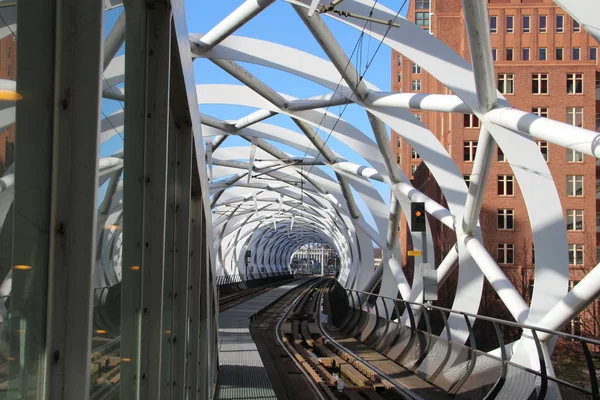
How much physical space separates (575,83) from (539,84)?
7.26 ft

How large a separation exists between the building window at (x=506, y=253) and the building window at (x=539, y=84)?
10.1 meters

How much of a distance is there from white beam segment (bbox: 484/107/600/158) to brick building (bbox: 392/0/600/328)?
30.0 meters

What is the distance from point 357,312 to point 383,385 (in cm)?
1216

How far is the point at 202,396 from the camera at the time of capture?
878 cm

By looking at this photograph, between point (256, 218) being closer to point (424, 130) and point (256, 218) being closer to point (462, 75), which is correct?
point (424, 130)

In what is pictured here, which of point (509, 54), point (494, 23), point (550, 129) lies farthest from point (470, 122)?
point (550, 129)

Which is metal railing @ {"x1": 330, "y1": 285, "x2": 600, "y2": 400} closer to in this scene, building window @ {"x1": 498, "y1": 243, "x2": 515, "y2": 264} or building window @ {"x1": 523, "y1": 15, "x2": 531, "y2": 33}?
building window @ {"x1": 498, "y1": 243, "x2": 515, "y2": 264}

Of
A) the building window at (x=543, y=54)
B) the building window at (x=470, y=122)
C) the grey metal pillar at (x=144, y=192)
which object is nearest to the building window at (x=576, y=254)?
the building window at (x=470, y=122)

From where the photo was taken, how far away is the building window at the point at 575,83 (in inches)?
1900

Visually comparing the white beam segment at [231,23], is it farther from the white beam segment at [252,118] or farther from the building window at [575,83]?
the building window at [575,83]

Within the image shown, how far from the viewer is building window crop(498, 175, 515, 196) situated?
4912 centimetres

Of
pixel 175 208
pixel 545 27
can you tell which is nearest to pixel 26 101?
pixel 175 208

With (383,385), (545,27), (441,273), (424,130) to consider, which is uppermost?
(545,27)

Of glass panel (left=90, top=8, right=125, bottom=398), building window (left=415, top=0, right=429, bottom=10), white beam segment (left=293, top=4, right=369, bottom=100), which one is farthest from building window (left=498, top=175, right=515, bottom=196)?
building window (left=415, top=0, right=429, bottom=10)
